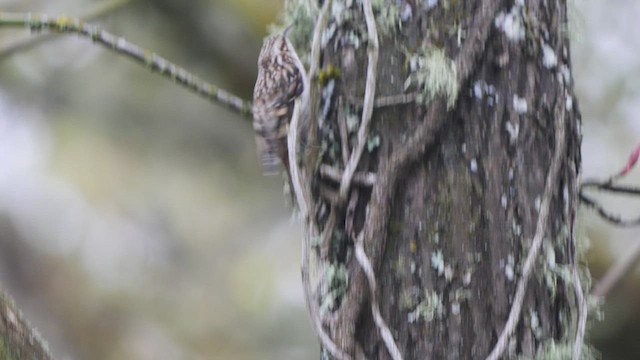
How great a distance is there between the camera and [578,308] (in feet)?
2.63

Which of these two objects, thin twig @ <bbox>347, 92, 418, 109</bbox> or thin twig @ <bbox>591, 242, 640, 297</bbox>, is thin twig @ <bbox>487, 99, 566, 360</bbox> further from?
thin twig @ <bbox>591, 242, 640, 297</bbox>

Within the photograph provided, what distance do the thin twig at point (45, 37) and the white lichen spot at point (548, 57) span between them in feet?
4.47

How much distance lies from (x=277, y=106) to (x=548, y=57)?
30 cm

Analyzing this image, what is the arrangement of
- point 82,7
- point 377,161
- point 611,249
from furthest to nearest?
point 82,7, point 611,249, point 377,161

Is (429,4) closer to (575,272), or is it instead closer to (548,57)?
(548,57)

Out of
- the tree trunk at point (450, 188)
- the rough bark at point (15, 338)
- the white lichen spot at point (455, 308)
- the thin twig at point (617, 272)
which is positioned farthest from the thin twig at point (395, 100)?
the thin twig at point (617, 272)

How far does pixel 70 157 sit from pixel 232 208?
48cm

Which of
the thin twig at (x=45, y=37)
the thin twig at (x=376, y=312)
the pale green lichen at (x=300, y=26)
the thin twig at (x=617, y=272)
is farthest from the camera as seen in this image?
the thin twig at (x=45, y=37)

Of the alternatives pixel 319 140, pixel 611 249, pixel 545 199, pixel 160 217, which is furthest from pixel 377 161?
pixel 160 217

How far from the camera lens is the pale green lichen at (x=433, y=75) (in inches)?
29.5

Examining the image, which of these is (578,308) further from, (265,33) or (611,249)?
(265,33)

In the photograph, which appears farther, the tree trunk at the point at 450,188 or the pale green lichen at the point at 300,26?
the pale green lichen at the point at 300,26

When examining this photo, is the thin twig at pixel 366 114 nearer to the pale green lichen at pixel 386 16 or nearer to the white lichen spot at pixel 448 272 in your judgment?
the pale green lichen at pixel 386 16

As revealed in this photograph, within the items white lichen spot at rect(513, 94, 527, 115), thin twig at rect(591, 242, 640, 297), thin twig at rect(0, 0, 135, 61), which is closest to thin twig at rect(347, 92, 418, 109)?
white lichen spot at rect(513, 94, 527, 115)
